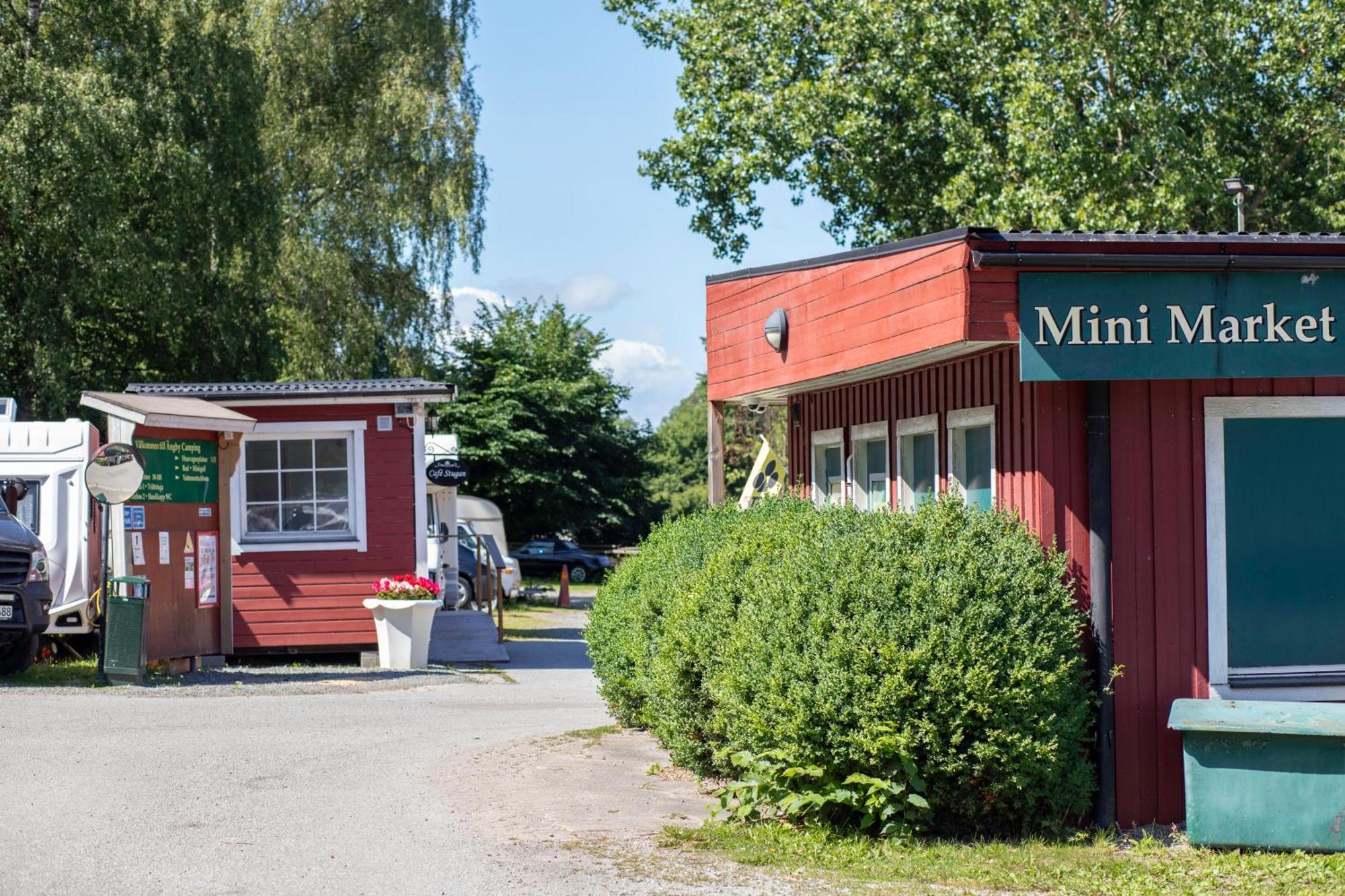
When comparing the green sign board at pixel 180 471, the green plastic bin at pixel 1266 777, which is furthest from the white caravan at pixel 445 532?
the green plastic bin at pixel 1266 777

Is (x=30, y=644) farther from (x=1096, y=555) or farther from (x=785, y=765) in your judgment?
(x=1096, y=555)

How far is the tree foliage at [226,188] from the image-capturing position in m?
25.0

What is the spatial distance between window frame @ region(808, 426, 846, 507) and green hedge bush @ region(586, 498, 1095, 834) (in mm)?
3631

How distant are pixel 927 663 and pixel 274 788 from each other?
4.24 meters

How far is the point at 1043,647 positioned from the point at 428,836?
3.27m

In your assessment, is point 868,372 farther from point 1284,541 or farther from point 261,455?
point 261,455

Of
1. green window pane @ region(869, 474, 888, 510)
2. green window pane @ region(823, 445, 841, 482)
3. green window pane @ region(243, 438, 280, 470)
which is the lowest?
green window pane @ region(869, 474, 888, 510)

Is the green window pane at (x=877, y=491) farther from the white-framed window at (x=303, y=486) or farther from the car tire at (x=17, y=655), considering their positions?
the car tire at (x=17, y=655)

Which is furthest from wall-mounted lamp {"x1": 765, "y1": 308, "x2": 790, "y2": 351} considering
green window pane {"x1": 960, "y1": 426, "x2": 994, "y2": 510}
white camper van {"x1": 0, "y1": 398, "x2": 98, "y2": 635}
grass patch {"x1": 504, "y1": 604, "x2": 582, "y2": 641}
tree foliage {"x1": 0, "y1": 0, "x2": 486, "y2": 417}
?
tree foliage {"x1": 0, "y1": 0, "x2": 486, "y2": 417}

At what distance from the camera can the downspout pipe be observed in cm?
775

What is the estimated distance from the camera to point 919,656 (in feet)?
23.5

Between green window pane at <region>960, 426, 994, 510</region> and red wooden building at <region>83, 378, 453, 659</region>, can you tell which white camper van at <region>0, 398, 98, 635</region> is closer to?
red wooden building at <region>83, 378, 453, 659</region>

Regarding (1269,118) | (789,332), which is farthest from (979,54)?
(789,332)

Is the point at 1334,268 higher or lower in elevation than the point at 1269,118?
lower
